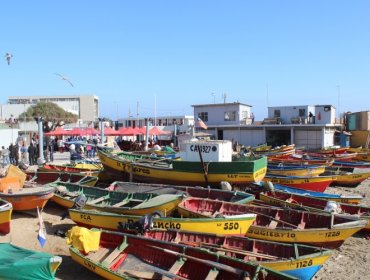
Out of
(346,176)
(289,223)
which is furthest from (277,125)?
(289,223)

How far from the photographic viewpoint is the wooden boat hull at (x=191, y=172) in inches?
608

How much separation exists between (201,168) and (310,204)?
14.7 feet

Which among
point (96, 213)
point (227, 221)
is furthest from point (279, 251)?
point (96, 213)

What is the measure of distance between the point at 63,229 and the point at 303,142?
33.8 m

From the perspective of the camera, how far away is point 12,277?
22.8ft

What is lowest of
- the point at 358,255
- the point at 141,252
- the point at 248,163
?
the point at 358,255

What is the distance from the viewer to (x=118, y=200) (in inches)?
545

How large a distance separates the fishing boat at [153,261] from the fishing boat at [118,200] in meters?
2.21

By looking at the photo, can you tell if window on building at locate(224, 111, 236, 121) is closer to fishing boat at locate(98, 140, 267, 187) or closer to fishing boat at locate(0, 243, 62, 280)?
fishing boat at locate(98, 140, 267, 187)

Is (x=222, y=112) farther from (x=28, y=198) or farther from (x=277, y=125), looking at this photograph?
(x=28, y=198)

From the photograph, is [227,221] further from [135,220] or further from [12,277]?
[12,277]

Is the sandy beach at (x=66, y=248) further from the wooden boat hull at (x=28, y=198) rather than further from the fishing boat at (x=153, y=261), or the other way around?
the fishing boat at (x=153, y=261)

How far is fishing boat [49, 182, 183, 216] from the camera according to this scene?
11.9 m

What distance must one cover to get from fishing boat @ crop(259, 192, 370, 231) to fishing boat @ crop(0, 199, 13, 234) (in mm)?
8720
